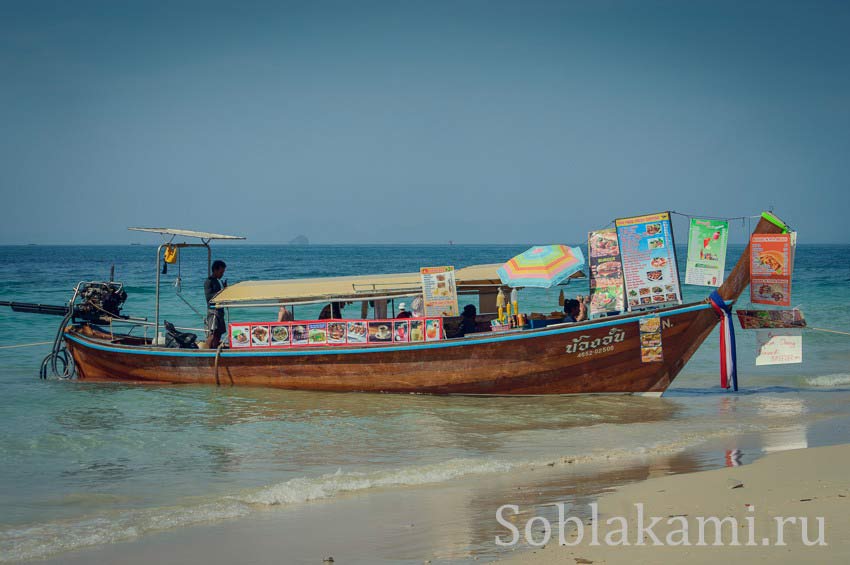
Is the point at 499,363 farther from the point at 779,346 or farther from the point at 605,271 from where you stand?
the point at 779,346

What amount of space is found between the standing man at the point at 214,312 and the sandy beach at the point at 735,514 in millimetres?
9002

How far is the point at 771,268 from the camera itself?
11.2m

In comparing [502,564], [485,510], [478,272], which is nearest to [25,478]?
[485,510]

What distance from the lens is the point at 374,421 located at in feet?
38.0

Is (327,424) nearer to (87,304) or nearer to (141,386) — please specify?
(141,386)

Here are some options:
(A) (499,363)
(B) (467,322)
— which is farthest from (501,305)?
(A) (499,363)

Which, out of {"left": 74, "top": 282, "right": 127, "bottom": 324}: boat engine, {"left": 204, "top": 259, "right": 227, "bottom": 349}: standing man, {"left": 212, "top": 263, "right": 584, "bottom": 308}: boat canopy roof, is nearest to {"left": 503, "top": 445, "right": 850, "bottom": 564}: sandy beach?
{"left": 212, "top": 263, "right": 584, "bottom": 308}: boat canopy roof

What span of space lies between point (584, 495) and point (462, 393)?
5883mm

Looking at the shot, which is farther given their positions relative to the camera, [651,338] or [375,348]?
[375,348]

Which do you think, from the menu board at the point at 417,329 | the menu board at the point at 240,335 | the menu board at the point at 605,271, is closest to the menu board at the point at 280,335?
the menu board at the point at 240,335

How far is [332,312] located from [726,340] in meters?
6.58

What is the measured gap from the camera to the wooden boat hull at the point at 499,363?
40.0ft

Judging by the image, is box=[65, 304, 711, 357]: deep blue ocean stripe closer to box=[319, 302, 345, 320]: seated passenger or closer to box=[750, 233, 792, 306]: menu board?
box=[319, 302, 345, 320]: seated passenger

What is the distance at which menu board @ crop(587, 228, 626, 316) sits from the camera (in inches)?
478
